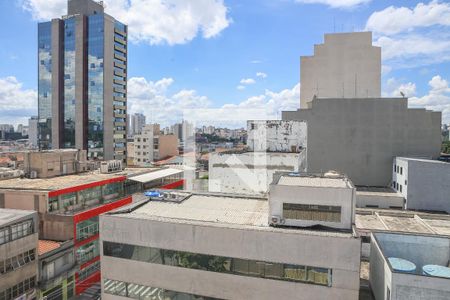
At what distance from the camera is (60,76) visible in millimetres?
70062

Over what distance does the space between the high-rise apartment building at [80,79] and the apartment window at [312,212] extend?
195ft

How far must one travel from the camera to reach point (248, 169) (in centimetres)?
3656

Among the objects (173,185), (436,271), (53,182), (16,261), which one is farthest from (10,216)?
(436,271)

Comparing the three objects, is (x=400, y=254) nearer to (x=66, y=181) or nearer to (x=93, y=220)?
(x=93, y=220)

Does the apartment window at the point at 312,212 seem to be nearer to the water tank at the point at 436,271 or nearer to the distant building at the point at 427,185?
the water tank at the point at 436,271

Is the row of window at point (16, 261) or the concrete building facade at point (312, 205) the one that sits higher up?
the concrete building facade at point (312, 205)

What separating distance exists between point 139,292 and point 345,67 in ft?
158

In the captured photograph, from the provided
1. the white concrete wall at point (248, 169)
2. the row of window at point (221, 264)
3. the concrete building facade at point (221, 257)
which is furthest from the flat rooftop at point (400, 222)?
the row of window at point (221, 264)

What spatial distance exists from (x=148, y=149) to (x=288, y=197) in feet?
254

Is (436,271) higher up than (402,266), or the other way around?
(436,271)

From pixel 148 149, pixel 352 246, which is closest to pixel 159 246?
pixel 352 246

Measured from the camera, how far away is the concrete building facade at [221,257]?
15.7m

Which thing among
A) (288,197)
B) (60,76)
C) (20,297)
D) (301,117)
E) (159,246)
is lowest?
(20,297)

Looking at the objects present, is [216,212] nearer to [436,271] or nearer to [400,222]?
[436,271]
